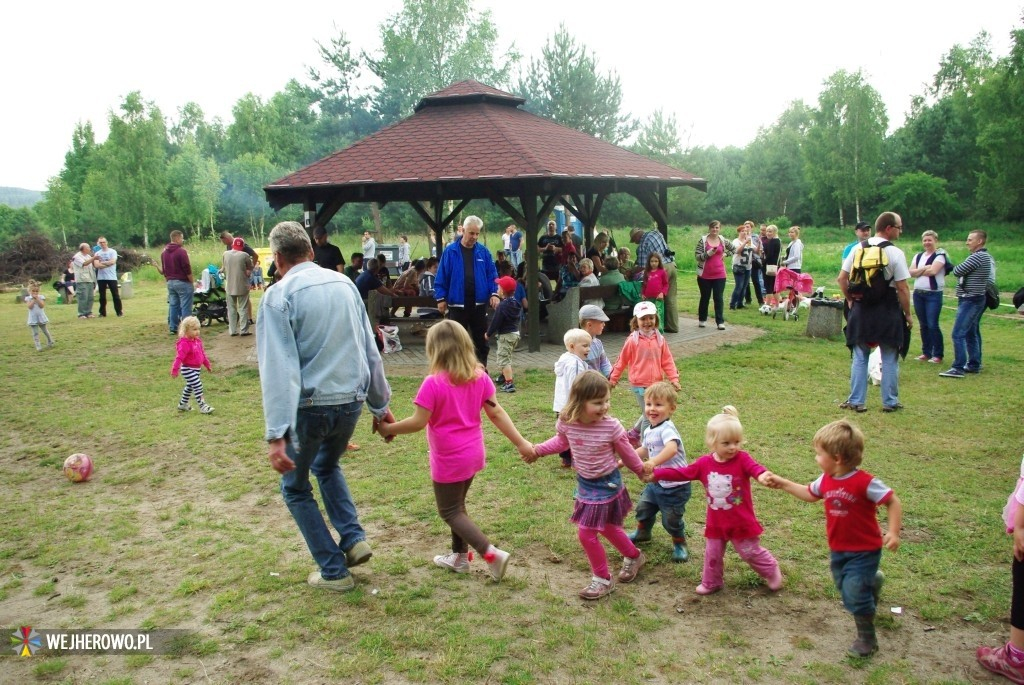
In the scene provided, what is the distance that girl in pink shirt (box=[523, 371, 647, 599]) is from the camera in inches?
157

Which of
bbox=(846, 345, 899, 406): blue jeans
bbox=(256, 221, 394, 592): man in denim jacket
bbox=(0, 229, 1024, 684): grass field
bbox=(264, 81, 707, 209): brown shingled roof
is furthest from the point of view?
bbox=(264, 81, 707, 209): brown shingled roof

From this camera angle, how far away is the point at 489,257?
348 inches

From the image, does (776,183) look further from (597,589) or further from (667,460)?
(597,589)

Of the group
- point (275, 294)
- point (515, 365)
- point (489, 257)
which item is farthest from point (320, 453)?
point (515, 365)

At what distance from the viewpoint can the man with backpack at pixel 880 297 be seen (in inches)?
295

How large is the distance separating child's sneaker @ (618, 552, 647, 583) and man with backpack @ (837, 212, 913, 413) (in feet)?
15.1

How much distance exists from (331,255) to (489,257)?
3.88 meters

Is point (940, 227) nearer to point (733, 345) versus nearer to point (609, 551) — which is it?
point (733, 345)

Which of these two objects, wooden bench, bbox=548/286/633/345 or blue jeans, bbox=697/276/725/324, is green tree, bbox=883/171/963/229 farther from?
wooden bench, bbox=548/286/633/345

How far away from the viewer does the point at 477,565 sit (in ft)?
15.1

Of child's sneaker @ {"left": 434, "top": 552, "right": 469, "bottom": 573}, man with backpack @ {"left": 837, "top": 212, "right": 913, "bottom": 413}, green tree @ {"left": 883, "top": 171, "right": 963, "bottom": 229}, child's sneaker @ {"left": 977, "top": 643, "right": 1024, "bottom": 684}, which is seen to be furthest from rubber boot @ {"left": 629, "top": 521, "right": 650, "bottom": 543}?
green tree @ {"left": 883, "top": 171, "right": 963, "bottom": 229}

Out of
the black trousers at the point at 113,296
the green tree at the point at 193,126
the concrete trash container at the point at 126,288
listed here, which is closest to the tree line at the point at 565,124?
the green tree at the point at 193,126

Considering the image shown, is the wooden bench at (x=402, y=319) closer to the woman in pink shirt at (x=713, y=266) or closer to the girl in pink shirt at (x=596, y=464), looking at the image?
the woman in pink shirt at (x=713, y=266)

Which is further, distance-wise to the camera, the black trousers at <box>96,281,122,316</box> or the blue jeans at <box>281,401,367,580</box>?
the black trousers at <box>96,281,122,316</box>
